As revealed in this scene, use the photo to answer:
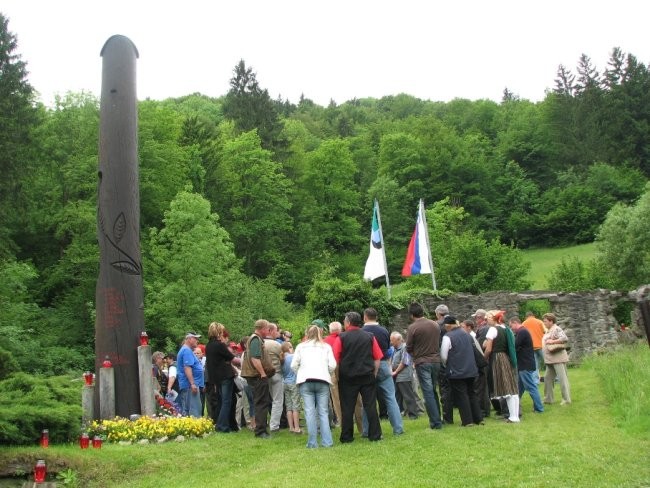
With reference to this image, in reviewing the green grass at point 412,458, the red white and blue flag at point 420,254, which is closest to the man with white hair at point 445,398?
the green grass at point 412,458

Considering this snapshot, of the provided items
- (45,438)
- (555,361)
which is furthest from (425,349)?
(45,438)

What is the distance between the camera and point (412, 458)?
8008 mm

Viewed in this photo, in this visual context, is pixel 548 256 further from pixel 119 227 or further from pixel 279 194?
pixel 119 227

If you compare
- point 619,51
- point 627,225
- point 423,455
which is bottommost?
point 423,455

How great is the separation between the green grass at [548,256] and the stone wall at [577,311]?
1669cm

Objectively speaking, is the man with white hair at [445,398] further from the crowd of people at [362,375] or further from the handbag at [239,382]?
the handbag at [239,382]

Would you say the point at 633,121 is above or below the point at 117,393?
above

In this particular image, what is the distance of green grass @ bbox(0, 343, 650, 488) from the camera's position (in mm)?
7094

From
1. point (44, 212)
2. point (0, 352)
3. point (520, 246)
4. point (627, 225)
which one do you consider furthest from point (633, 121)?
point (0, 352)

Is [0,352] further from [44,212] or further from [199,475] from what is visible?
[44,212]

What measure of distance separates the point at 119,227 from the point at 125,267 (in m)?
0.67

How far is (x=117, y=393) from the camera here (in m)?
10.7

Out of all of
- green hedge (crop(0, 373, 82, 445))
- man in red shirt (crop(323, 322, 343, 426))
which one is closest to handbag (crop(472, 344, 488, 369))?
man in red shirt (crop(323, 322, 343, 426))

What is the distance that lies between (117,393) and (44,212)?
78.8 ft
